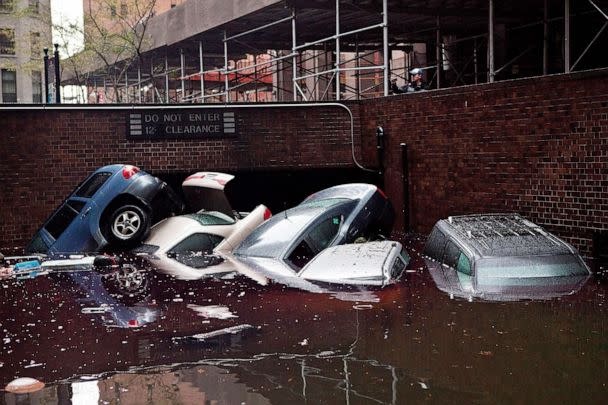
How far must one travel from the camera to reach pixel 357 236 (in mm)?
13789

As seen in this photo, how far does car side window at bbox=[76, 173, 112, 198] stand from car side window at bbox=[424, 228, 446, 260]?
562cm

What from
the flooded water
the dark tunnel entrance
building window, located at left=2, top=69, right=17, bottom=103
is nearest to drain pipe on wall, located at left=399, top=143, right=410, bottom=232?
the dark tunnel entrance

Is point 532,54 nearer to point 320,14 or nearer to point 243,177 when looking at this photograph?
point 320,14

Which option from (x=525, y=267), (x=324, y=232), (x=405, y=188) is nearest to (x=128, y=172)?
(x=324, y=232)

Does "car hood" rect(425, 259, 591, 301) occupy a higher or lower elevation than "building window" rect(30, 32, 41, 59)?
lower

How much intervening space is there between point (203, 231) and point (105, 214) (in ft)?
5.60

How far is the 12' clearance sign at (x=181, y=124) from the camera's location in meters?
17.7

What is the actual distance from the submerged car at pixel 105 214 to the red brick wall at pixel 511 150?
459 centimetres

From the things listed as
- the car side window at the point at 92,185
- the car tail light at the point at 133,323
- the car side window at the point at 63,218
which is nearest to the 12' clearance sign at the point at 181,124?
the car side window at the point at 92,185

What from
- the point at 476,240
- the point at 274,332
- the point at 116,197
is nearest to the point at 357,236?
the point at 476,240

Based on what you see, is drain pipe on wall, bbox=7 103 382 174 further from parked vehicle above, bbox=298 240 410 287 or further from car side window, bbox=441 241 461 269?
parked vehicle above, bbox=298 240 410 287

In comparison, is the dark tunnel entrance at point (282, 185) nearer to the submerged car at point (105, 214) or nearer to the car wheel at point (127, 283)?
the submerged car at point (105, 214)

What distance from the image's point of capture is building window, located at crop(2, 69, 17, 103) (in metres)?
50.5

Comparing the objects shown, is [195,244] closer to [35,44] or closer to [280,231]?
[280,231]
